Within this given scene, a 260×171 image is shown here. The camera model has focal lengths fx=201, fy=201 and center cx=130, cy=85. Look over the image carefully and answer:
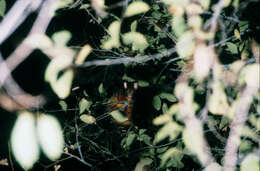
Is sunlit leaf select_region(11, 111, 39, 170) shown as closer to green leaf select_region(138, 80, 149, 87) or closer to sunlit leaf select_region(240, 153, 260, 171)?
sunlit leaf select_region(240, 153, 260, 171)

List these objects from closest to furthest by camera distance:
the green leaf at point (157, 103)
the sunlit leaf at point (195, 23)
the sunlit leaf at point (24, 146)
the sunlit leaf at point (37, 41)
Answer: the sunlit leaf at point (24, 146)
the sunlit leaf at point (37, 41)
the sunlit leaf at point (195, 23)
the green leaf at point (157, 103)

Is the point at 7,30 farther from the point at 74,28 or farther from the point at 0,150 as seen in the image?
the point at 0,150

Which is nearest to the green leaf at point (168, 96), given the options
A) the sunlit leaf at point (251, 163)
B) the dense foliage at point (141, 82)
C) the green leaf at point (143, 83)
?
the dense foliage at point (141, 82)

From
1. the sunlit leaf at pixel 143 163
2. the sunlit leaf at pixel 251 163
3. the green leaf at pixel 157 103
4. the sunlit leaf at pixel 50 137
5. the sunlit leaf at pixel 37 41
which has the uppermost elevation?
the sunlit leaf at pixel 37 41

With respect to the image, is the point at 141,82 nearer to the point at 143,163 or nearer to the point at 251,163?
the point at 143,163

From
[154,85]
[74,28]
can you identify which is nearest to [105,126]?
[154,85]

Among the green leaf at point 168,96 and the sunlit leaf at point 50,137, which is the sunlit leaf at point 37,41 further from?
the green leaf at point 168,96

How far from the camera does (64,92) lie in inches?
23.9

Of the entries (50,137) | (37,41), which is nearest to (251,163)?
(50,137)

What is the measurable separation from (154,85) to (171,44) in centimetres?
40

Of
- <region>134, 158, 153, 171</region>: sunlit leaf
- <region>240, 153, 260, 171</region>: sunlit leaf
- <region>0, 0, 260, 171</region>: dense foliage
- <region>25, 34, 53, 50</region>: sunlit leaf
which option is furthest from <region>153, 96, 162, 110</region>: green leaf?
<region>25, 34, 53, 50</region>: sunlit leaf

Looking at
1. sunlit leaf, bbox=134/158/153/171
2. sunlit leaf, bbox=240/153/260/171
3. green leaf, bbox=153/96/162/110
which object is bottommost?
sunlit leaf, bbox=134/158/153/171

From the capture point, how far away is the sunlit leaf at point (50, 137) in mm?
509

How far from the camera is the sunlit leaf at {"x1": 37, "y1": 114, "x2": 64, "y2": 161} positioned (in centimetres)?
51
